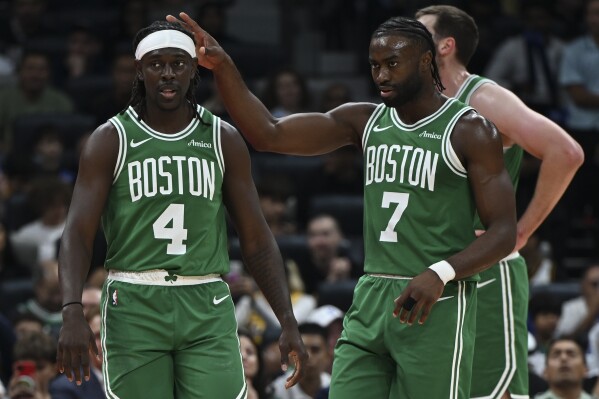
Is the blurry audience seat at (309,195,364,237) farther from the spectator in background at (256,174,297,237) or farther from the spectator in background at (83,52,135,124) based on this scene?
the spectator in background at (83,52,135,124)

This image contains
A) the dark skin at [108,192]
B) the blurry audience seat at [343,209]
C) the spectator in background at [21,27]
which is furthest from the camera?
the spectator in background at [21,27]

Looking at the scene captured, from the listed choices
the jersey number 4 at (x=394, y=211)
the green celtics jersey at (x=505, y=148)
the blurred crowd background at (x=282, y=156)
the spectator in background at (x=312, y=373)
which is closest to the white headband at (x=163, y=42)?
the jersey number 4 at (x=394, y=211)

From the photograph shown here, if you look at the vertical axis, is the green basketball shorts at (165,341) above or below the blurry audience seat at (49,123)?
below

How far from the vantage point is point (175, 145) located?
16.9 feet

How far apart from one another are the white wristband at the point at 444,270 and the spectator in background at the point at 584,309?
512 cm

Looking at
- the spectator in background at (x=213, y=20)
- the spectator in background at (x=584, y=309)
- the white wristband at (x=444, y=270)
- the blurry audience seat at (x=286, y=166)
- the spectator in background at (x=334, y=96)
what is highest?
the spectator in background at (x=213, y=20)

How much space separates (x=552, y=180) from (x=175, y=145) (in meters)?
1.76

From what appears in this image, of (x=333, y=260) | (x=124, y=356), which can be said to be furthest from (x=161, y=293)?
Answer: (x=333, y=260)

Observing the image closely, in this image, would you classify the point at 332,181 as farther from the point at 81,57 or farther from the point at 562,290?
the point at 81,57

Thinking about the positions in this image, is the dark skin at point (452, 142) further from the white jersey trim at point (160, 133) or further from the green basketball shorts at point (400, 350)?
the white jersey trim at point (160, 133)

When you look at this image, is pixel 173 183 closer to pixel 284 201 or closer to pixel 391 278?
pixel 391 278

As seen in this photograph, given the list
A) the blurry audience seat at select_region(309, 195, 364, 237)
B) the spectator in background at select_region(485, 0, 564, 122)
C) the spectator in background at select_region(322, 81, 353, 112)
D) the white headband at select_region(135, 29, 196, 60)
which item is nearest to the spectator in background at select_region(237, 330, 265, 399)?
the blurry audience seat at select_region(309, 195, 364, 237)

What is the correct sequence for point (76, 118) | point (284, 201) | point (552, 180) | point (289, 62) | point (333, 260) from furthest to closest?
1. point (289, 62)
2. point (76, 118)
3. point (284, 201)
4. point (333, 260)
5. point (552, 180)

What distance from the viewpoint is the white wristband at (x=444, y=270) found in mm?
5062
